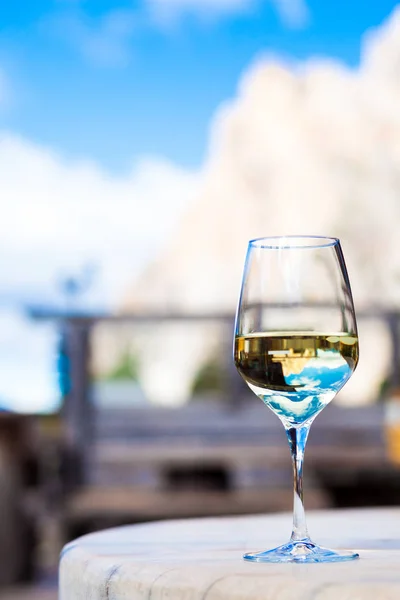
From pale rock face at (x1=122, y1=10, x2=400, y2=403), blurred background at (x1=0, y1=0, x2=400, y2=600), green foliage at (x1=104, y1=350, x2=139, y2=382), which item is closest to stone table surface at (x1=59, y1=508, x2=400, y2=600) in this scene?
blurred background at (x1=0, y1=0, x2=400, y2=600)

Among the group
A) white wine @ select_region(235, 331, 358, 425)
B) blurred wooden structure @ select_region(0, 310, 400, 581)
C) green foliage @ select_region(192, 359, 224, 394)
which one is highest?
green foliage @ select_region(192, 359, 224, 394)

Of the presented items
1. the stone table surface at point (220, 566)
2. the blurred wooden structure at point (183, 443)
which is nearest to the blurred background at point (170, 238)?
the blurred wooden structure at point (183, 443)

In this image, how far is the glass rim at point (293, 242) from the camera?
691 mm

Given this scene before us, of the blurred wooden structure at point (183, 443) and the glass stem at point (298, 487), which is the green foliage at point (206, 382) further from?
the glass stem at point (298, 487)

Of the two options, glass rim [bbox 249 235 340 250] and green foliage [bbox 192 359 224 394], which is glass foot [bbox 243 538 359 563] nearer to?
glass rim [bbox 249 235 340 250]

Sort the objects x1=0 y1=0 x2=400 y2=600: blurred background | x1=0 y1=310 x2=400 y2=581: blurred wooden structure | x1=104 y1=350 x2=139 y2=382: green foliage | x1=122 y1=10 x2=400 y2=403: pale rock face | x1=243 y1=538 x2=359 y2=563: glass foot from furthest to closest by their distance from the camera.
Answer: x1=122 y1=10 x2=400 y2=403: pale rock face, x1=104 y1=350 x2=139 y2=382: green foliage, x1=0 y1=310 x2=400 y2=581: blurred wooden structure, x1=0 y1=0 x2=400 y2=600: blurred background, x1=243 y1=538 x2=359 y2=563: glass foot

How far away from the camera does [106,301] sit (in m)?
13.7

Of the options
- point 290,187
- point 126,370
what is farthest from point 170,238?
point 126,370

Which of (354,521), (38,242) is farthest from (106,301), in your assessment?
(354,521)

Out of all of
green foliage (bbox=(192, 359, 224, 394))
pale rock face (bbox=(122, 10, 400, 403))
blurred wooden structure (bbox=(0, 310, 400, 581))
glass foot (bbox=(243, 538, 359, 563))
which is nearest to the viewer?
glass foot (bbox=(243, 538, 359, 563))

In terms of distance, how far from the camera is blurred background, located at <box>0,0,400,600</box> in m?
4.90

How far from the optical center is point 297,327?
695mm

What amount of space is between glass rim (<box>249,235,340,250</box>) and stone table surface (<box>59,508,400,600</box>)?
0.65 feet

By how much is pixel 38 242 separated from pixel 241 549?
13300mm
